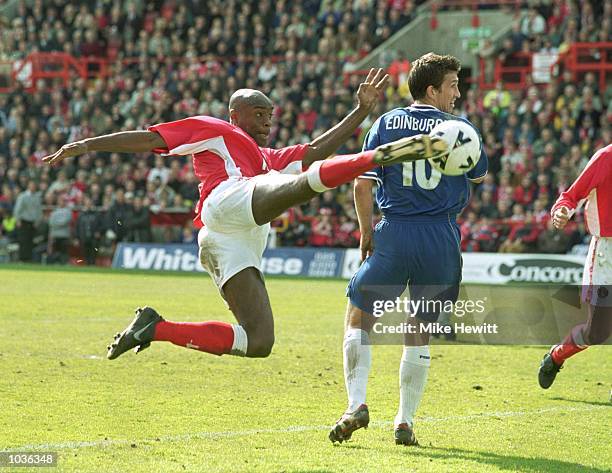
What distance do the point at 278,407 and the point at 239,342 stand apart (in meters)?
1.53

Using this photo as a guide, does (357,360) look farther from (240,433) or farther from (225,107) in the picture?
(225,107)

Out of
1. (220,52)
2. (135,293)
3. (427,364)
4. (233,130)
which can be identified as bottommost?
(135,293)

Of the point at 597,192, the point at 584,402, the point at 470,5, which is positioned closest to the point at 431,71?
the point at 597,192

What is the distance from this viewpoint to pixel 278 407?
8633 mm

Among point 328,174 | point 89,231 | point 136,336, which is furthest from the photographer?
point 89,231

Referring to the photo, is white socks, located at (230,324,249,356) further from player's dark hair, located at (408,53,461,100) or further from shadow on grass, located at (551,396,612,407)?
shadow on grass, located at (551,396,612,407)

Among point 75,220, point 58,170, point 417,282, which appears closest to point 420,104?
point 417,282

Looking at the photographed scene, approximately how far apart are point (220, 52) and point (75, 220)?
7.31 metres

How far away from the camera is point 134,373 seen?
10.4 m

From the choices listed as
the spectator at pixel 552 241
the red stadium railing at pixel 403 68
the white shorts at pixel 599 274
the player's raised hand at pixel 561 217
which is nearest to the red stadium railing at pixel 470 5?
the red stadium railing at pixel 403 68

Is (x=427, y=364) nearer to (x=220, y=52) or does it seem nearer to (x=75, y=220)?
(x=75, y=220)

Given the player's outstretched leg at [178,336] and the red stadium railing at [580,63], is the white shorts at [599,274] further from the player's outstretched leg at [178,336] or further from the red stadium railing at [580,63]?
the red stadium railing at [580,63]

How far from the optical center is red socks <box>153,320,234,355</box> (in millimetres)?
7203

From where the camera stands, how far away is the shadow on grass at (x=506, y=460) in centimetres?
667
